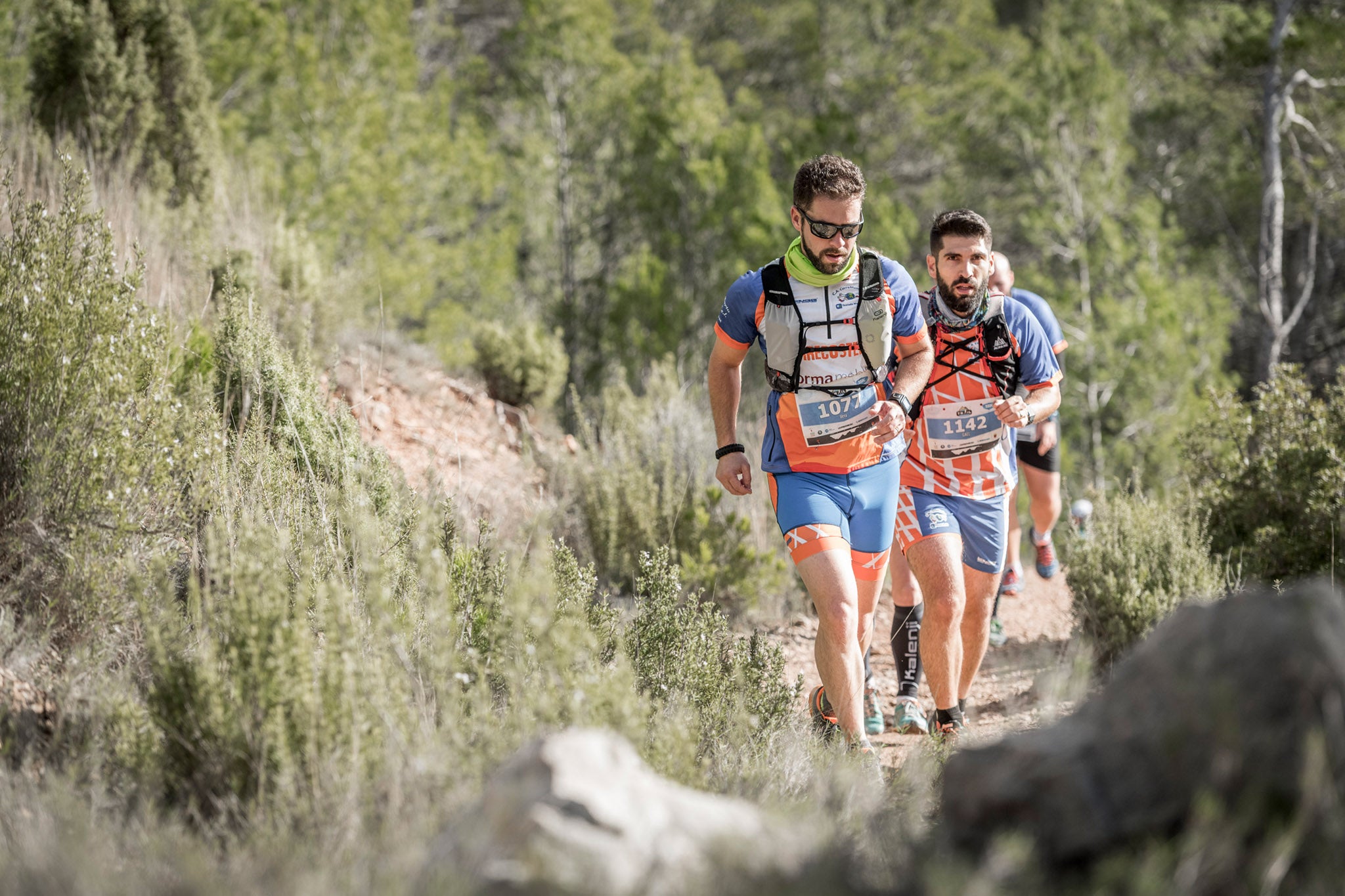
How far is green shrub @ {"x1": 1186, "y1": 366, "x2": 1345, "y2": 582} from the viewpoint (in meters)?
5.22

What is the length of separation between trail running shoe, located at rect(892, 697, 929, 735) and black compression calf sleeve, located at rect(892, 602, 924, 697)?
0.16 feet

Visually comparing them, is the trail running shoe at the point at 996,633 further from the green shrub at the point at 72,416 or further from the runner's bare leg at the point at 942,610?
the green shrub at the point at 72,416

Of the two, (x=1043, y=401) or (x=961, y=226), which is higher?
(x=961, y=226)

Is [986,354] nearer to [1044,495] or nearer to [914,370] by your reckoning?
[914,370]

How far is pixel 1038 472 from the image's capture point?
566cm

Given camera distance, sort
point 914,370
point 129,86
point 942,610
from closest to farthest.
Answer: point 914,370, point 942,610, point 129,86

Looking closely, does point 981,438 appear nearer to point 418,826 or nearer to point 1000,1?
point 418,826

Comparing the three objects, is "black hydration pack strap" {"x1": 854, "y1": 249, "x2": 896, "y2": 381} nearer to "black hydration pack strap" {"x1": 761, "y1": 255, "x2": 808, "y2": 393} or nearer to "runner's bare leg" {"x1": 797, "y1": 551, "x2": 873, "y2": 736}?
"black hydration pack strap" {"x1": 761, "y1": 255, "x2": 808, "y2": 393}

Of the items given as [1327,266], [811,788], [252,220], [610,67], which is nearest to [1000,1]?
[1327,266]

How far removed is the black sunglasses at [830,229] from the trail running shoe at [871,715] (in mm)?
1958

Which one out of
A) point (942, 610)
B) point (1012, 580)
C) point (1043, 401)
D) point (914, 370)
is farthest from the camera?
point (1012, 580)

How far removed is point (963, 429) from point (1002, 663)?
216cm

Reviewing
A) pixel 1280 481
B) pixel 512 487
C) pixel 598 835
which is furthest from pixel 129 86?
pixel 1280 481

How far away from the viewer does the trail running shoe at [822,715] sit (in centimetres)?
356
